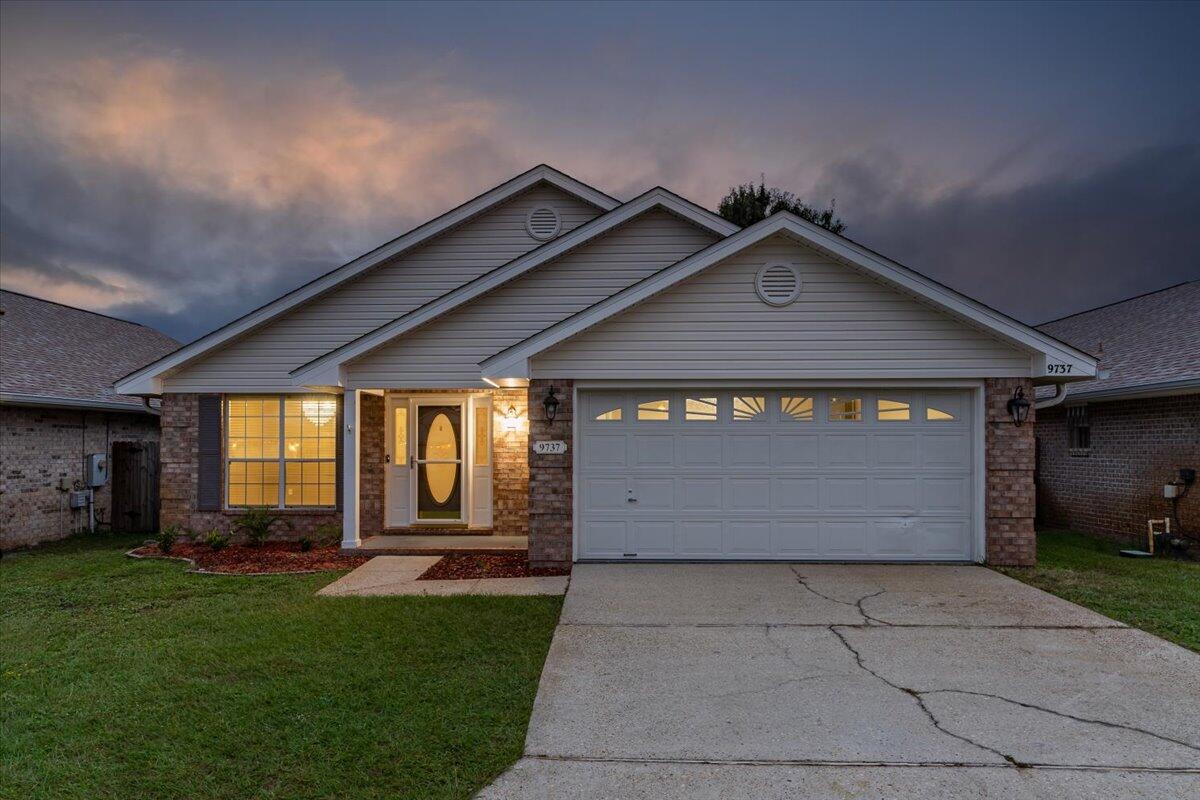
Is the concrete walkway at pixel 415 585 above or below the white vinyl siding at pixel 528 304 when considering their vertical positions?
below

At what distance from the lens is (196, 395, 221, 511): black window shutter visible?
33.8 feet

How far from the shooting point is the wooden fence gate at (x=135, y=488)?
39.8 feet

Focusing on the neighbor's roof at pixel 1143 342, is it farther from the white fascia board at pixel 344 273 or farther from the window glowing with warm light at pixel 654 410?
the white fascia board at pixel 344 273

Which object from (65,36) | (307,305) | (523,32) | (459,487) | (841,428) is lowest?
(459,487)

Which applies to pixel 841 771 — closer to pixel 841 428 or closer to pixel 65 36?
pixel 841 428

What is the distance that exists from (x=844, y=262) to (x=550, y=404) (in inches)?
166

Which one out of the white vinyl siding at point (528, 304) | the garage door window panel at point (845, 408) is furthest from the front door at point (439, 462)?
the garage door window panel at point (845, 408)

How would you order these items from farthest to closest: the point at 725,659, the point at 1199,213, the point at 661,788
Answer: the point at 1199,213 < the point at 725,659 < the point at 661,788

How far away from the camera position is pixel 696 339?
784 centimetres

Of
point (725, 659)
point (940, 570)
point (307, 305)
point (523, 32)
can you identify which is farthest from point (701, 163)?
point (725, 659)

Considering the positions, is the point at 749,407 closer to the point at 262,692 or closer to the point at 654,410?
the point at 654,410

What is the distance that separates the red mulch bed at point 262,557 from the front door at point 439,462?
1.67 m

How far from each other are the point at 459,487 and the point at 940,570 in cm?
732

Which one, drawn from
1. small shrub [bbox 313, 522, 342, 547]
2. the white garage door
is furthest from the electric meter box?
the white garage door
